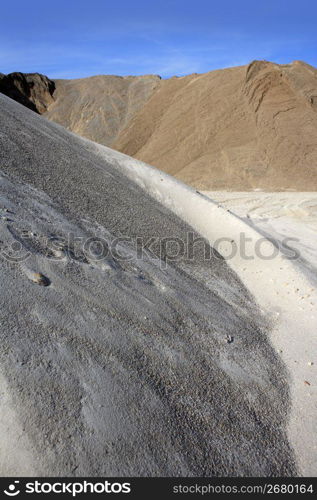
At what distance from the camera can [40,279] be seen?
2.50 meters

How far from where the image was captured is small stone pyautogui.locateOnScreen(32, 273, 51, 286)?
248cm

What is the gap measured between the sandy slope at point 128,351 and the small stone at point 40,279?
37 mm

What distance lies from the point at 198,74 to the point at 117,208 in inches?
695

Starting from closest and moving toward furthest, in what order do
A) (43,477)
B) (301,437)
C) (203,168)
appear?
(43,477) < (301,437) < (203,168)

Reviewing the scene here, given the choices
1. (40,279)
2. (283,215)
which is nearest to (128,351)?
(40,279)

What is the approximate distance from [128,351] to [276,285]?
2614 millimetres

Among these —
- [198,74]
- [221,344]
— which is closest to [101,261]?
[221,344]

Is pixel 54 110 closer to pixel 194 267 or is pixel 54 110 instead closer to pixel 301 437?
pixel 194 267

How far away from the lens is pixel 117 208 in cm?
450
